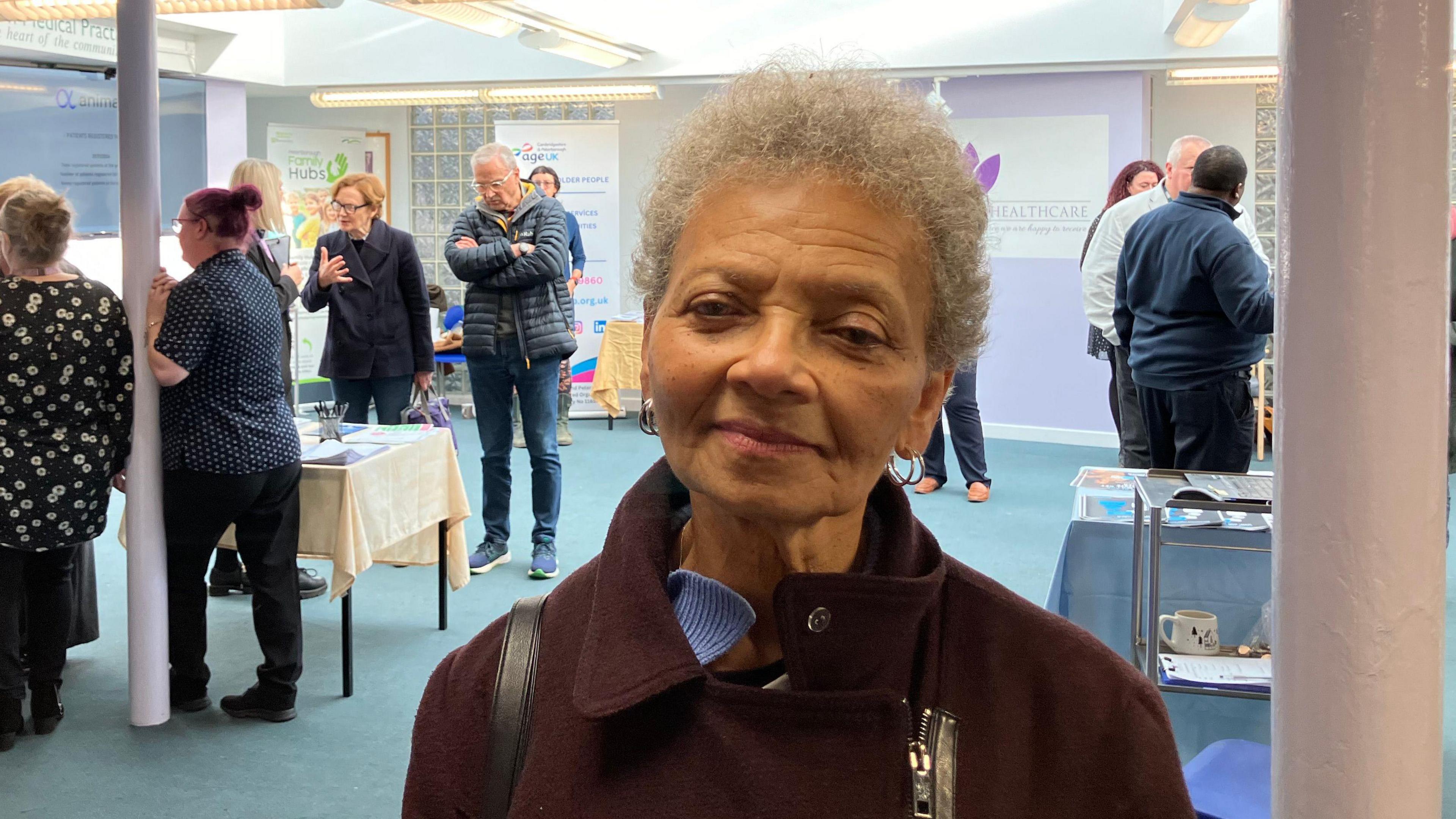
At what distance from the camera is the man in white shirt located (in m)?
5.23

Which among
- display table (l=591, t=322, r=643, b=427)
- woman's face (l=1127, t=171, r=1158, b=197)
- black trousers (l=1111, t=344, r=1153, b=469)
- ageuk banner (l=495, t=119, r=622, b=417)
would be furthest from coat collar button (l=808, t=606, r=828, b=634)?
ageuk banner (l=495, t=119, r=622, b=417)

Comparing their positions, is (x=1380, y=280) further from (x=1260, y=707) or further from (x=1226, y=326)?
(x=1226, y=326)

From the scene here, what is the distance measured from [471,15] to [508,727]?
7.34 m

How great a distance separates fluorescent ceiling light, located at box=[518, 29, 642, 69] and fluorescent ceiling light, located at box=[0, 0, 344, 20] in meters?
2.40

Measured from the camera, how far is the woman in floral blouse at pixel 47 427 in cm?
362

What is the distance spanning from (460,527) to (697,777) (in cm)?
408

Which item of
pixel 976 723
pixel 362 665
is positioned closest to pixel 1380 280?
pixel 976 723

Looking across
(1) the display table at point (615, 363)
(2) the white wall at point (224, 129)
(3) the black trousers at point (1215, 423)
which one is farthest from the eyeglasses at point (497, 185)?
(2) the white wall at point (224, 129)

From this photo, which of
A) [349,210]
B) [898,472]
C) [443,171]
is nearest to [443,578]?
[349,210]

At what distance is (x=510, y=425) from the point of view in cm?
551

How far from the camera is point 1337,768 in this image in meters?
1.39

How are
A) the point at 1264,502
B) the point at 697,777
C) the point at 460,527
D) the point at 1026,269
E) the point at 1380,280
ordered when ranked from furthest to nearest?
the point at 1026,269 → the point at 460,527 → the point at 1264,502 → the point at 1380,280 → the point at 697,777

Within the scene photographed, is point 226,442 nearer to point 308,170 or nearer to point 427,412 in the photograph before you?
point 427,412

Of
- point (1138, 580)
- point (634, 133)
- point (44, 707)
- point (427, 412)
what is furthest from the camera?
point (634, 133)
